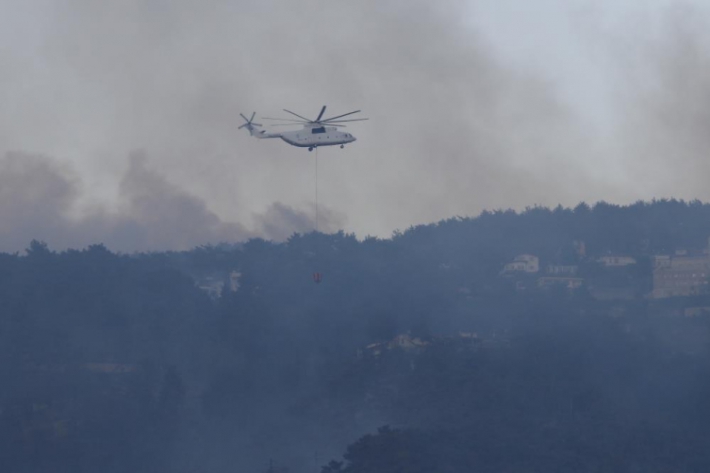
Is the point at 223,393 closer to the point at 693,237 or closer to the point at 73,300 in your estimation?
the point at 73,300

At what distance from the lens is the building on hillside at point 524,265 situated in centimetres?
10197

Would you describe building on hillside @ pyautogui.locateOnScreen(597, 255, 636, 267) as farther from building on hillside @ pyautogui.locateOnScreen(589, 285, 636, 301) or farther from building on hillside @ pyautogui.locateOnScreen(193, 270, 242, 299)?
building on hillside @ pyautogui.locateOnScreen(193, 270, 242, 299)

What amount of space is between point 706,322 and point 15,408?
39.2m

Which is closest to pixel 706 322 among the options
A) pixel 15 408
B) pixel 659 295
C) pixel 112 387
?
pixel 659 295

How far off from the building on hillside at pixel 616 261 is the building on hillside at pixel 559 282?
3.81 metres

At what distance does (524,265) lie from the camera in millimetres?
103000

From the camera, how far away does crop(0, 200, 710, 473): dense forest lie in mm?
63281

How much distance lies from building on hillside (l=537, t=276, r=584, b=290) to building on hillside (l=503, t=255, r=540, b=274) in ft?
9.80

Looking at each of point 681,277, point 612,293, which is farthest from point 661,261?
point 612,293

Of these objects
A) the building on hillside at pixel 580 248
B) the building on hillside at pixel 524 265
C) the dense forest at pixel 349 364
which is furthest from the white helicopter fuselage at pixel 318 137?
the building on hillside at pixel 580 248

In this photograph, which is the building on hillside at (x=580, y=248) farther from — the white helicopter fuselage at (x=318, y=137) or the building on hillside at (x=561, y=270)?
the white helicopter fuselage at (x=318, y=137)

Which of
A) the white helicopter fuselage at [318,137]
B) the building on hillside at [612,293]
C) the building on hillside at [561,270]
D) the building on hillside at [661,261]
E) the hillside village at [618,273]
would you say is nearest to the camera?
the white helicopter fuselage at [318,137]

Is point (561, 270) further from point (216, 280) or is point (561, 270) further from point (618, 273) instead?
point (216, 280)

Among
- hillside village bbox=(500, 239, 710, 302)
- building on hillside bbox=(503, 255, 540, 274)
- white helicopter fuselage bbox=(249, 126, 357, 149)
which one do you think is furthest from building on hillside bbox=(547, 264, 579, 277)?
white helicopter fuselage bbox=(249, 126, 357, 149)
